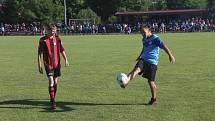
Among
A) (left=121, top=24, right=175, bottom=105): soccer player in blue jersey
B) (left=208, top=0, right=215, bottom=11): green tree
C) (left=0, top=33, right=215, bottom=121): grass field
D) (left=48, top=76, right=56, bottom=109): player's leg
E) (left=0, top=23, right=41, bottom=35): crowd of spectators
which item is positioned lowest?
(left=0, top=23, right=41, bottom=35): crowd of spectators

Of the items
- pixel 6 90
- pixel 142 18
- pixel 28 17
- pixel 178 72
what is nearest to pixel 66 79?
pixel 6 90

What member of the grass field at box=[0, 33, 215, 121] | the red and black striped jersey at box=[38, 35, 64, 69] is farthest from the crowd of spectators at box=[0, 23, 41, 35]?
the red and black striped jersey at box=[38, 35, 64, 69]

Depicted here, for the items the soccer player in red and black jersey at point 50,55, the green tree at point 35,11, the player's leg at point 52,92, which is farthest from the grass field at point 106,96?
the green tree at point 35,11

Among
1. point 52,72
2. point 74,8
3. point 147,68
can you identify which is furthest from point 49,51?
point 74,8

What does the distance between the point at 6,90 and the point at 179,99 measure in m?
Answer: 5.04

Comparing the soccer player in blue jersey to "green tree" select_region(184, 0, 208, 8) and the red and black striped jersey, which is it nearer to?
the red and black striped jersey

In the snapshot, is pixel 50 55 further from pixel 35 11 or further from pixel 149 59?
pixel 35 11

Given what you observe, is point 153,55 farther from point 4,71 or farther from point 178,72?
point 4,71

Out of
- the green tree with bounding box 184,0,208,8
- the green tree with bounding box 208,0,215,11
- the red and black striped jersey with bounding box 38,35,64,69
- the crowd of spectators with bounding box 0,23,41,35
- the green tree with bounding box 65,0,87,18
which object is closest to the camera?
the red and black striped jersey with bounding box 38,35,64,69

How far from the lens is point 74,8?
92562 millimetres

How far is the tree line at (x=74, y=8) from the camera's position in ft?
280

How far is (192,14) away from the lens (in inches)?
3479

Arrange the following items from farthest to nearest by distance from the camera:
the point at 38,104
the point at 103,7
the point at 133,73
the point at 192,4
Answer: the point at 192,4, the point at 103,7, the point at 38,104, the point at 133,73

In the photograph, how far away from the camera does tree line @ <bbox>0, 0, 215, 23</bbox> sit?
85.2 m
